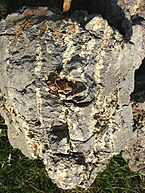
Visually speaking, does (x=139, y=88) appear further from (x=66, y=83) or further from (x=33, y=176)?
(x=33, y=176)

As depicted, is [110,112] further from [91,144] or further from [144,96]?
[144,96]

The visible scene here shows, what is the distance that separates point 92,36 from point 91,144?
0.63m

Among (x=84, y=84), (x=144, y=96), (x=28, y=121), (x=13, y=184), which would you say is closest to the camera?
(x=84, y=84)

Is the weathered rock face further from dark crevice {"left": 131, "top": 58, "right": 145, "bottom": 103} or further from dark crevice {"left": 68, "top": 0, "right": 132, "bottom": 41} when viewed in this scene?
dark crevice {"left": 131, "top": 58, "right": 145, "bottom": 103}

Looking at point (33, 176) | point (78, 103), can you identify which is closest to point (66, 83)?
point (78, 103)

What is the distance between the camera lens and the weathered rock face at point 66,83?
243 cm

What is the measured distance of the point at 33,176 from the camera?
348 centimetres

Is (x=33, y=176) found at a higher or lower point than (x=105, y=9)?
lower

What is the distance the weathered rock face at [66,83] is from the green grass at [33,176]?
73cm

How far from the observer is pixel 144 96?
3047mm

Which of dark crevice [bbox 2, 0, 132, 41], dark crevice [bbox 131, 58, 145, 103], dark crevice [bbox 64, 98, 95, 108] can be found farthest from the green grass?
dark crevice [bbox 64, 98, 95, 108]

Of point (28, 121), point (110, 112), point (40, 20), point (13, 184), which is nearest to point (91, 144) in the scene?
point (110, 112)

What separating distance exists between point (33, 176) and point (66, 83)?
1.28 m

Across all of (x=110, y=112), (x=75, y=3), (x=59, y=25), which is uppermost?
(x=75, y=3)
